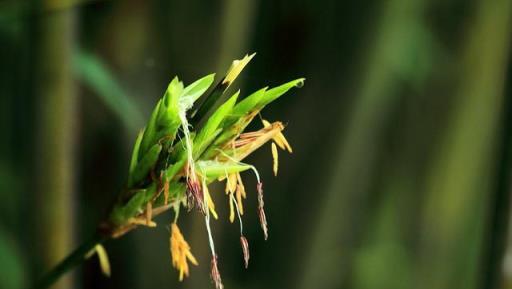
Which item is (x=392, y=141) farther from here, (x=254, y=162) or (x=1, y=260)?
(x=1, y=260)

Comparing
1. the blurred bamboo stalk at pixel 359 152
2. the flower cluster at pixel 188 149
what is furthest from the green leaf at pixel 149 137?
the blurred bamboo stalk at pixel 359 152

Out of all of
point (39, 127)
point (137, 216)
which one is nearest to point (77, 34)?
point (39, 127)

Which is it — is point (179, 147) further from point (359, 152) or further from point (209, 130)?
point (359, 152)

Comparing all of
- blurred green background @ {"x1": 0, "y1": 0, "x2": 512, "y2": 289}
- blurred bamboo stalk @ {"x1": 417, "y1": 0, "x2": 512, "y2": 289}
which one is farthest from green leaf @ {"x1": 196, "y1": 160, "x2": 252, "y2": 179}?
blurred bamboo stalk @ {"x1": 417, "y1": 0, "x2": 512, "y2": 289}

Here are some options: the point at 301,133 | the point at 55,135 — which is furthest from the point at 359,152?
the point at 55,135

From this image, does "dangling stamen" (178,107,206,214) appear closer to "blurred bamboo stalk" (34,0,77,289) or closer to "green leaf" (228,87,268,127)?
"green leaf" (228,87,268,127)

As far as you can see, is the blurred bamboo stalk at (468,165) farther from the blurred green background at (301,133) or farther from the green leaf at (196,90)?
the green leaf at (196,90)

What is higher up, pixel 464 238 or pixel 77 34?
pixel 77 34
